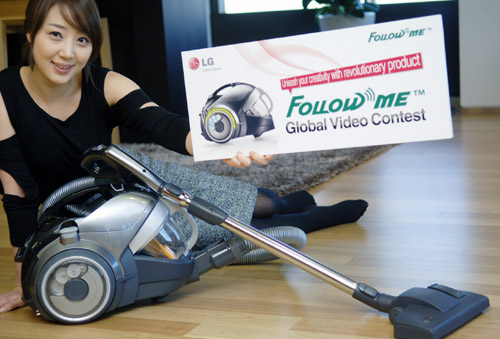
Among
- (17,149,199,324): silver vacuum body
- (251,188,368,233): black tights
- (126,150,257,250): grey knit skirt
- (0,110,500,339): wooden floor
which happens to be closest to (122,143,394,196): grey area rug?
(0,110,500,339): wooden floor

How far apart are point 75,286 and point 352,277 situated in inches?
21.7

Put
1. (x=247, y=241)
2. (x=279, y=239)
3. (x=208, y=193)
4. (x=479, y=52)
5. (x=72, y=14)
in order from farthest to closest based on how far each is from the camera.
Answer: (x=479, y=52)
(x=208, y=193)
(x=279, y=239)
(x=247, y=241)
(x=72, y=14)

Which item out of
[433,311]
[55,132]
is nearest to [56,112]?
[55,132]

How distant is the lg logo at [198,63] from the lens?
4.15 feet

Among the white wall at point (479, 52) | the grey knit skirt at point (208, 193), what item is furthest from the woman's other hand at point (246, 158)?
the white wall at point (479, 52)

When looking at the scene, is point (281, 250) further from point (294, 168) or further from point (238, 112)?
point (294, 168)

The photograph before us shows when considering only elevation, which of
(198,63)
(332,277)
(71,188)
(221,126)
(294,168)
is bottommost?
(294,168)

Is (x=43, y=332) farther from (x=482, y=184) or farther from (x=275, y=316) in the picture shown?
(x=482, y=184)

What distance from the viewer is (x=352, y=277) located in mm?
1512

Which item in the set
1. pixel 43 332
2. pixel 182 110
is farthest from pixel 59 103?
pixel 182 110

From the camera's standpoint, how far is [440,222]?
1897mm

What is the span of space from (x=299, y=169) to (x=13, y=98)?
1.38 meters

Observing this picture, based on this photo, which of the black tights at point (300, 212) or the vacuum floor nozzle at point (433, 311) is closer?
the vacuum floor nozzle at point (433, 311)

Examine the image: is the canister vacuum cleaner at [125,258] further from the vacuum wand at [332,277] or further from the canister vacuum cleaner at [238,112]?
the canister vacuum cleaner at [238,112]
